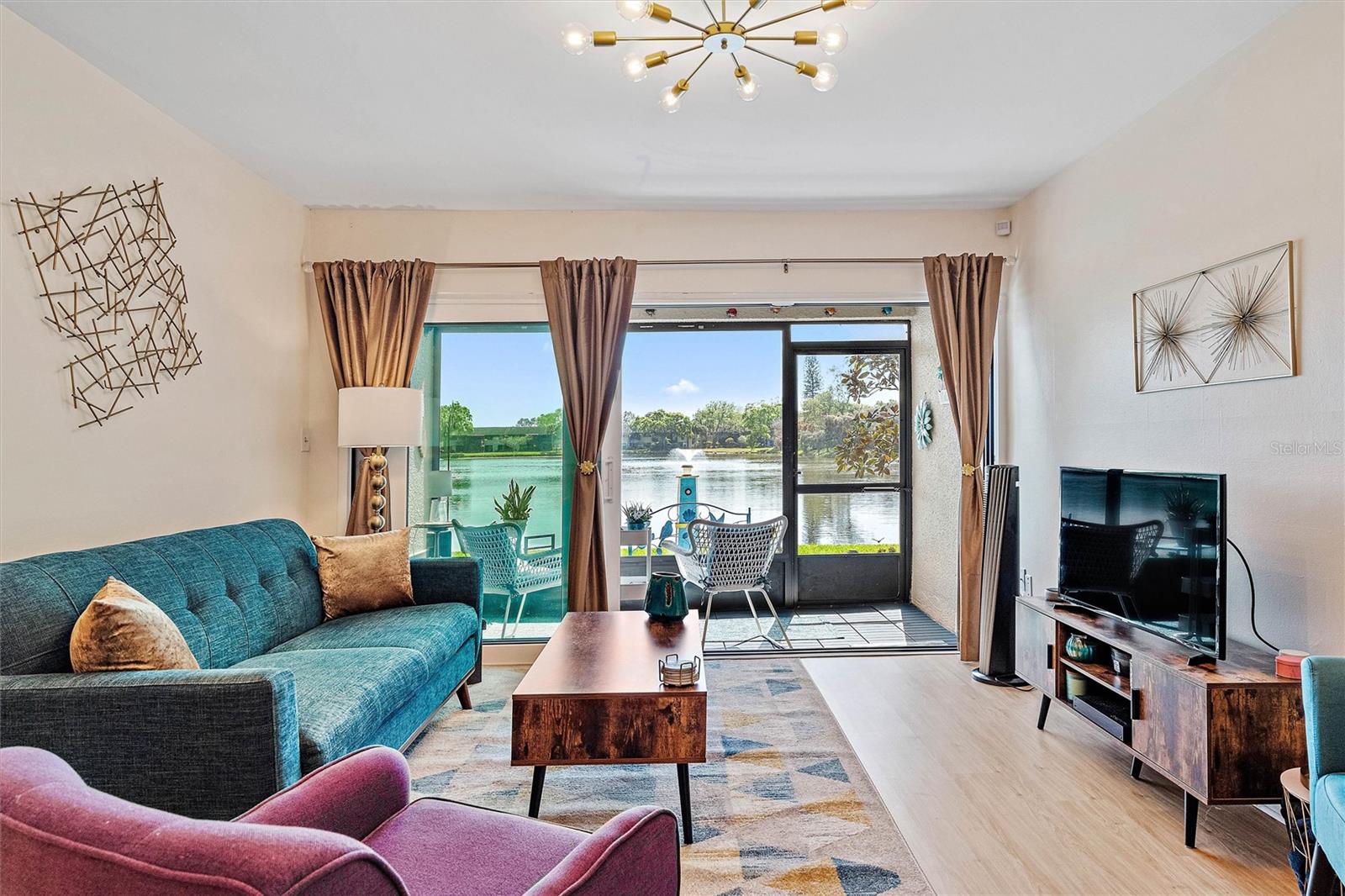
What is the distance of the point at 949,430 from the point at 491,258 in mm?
3182

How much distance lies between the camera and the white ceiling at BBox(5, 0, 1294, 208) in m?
2.38

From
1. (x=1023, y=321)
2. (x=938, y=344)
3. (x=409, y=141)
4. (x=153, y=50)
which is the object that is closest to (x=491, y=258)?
(x=409, y=141)

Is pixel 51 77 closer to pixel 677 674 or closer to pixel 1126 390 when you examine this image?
pixel 677 674

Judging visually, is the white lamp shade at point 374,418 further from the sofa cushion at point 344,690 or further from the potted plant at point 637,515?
the potted plant at point 637,515

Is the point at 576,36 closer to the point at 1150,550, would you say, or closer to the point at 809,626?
the point at 1150,550

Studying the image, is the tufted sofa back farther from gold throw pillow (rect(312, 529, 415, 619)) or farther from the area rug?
the area rug

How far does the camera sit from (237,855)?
77 cm

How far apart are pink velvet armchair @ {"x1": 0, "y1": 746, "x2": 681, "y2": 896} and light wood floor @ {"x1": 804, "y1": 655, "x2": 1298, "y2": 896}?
1.26 m

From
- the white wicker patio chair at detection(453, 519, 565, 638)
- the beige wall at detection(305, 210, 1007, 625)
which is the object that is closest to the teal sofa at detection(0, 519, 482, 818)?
the white wicker patio chair at detection(453, 519, 565, 638)

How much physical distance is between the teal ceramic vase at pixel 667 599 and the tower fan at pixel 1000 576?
1.74 meters

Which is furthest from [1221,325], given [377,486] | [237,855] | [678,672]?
[377,486]

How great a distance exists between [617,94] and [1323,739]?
3.02 metres

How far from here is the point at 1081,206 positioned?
3496 millimetres

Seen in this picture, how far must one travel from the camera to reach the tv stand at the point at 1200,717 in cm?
206
